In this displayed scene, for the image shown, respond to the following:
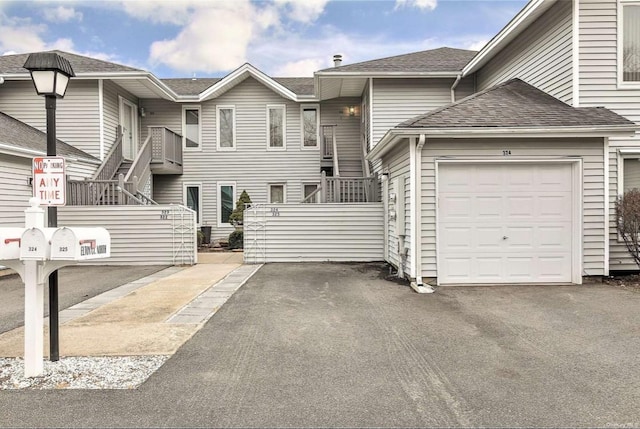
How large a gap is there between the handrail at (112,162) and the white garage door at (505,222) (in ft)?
33.8

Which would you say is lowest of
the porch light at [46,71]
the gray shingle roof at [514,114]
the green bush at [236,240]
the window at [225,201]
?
the green bush at [236,240]

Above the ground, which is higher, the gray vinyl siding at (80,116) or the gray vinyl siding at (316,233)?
the gray vinyl siding at (80,116)

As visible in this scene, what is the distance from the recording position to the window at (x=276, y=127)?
1595cm

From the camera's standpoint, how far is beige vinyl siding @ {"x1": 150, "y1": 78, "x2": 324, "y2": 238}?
15812 mm

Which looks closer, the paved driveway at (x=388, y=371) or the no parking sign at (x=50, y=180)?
the paved driveway at (x=388, y=371)

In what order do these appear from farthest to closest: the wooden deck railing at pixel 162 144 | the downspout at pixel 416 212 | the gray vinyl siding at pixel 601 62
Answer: the wooden deck railing at pixel 162 144, the gray vinyl siding at pixel 601 62, the downspout at pixel 416 212

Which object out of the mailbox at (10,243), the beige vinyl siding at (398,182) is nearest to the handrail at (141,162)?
the beige vinyl siding at (398,182)

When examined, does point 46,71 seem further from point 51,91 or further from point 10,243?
point 10,243

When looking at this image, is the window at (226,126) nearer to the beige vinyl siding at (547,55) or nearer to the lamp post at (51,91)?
the beige vinyl siding at (547,55)

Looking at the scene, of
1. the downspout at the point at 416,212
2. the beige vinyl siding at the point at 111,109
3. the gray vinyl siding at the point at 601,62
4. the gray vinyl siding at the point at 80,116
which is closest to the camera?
the downspout at the point at 416,212

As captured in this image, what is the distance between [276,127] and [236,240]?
4.70m

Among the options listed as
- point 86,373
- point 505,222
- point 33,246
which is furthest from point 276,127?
point 86,373

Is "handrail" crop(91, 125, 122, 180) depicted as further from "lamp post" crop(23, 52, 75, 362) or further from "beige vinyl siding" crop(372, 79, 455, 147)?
"lamp post" crop(23, 52, 75, 362)

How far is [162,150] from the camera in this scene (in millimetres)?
14023
